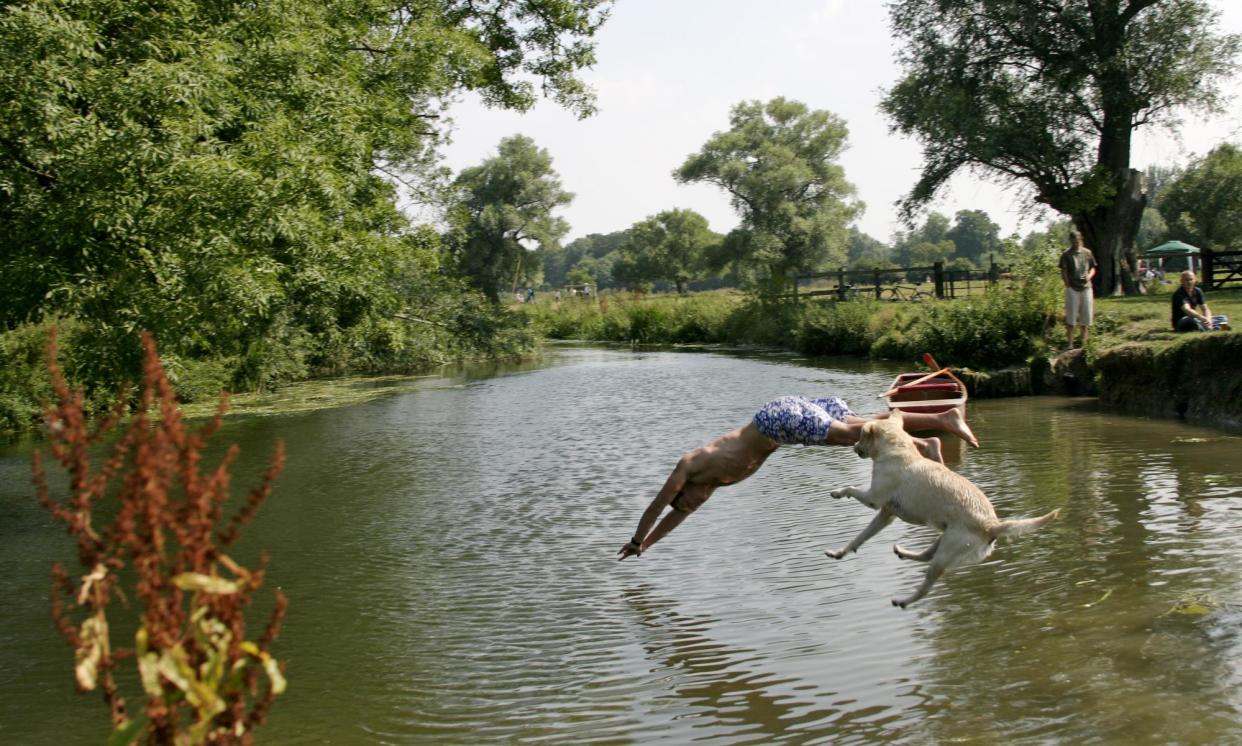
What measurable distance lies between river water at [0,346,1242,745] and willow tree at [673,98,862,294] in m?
67.9

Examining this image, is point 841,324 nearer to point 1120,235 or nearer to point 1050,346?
point 1120,235

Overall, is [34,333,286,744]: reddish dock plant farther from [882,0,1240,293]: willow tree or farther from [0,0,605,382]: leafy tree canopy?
[882,0,1240,293]: willow tree

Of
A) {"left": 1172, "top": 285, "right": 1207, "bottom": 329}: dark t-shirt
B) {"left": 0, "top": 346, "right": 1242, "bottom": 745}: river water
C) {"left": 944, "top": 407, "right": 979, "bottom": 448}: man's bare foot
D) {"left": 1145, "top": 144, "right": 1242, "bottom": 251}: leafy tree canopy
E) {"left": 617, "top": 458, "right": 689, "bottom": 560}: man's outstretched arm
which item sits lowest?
{"left": 0, "top": 346, "right": 1242, "bottom": 745}: river water

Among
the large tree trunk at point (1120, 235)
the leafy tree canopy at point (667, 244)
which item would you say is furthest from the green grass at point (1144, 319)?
the leafy tree canopy at point (667, 244)

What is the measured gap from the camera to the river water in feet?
20.6

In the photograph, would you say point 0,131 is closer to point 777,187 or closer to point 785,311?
point 785,311

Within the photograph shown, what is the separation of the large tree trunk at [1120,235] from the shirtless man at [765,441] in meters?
29.0

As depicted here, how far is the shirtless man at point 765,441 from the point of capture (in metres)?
7.72

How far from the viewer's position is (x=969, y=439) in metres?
7.43

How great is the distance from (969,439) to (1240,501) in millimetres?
4676

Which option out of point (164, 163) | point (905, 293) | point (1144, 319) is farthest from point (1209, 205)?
point (164, 163)

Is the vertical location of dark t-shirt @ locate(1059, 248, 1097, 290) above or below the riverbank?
above

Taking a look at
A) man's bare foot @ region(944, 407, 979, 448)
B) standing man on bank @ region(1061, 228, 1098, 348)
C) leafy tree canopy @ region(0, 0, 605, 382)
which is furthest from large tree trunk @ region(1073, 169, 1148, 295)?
man's bare foot @ region(944, 407, 979, 448)

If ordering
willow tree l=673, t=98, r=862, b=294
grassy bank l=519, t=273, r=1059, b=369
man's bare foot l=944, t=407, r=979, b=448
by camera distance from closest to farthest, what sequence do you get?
man's bare foot l=944, t=407, r=979, b=448
grassy bank l=519, t=273, r=1059, b=369
willow tree l=673, t=98, r=862, b=294
